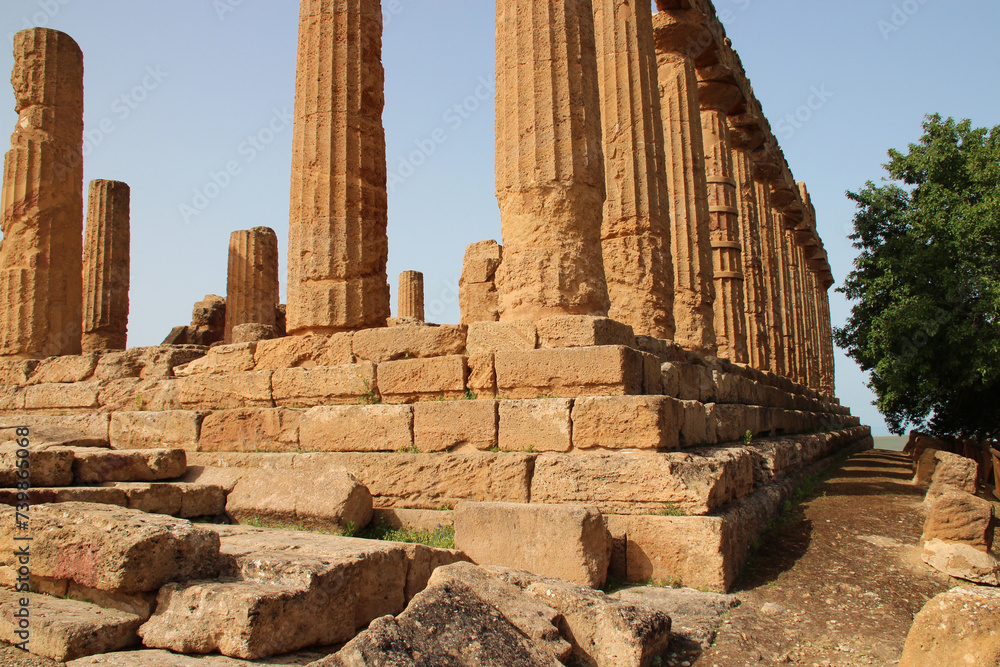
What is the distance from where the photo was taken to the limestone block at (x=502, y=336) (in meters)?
7.37

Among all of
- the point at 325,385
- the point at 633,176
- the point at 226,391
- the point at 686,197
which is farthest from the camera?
the point at 686,197

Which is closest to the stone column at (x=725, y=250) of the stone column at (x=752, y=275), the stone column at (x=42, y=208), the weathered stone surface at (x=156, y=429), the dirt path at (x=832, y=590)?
the stone column at (x=752, y=275)

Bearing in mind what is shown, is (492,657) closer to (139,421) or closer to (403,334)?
(403,334)

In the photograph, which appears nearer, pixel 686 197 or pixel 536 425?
pixel 536 425

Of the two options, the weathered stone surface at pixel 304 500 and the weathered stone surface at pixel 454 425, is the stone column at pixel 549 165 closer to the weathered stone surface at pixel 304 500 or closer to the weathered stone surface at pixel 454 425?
the weathered stone surface at pixel 454 425

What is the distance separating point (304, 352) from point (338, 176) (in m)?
2.33

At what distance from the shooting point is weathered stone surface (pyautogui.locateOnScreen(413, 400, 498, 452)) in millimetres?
7129

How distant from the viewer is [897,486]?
12.3 meters

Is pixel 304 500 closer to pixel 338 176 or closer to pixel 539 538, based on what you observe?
pixel 539 538

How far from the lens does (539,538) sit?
568cm

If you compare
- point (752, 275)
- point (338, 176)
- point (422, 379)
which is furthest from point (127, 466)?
point (752, 275)

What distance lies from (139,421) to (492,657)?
7.54 m

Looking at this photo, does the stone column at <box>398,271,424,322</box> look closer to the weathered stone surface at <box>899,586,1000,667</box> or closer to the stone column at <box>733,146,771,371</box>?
the stone column at <box>733,146,771,371</box>

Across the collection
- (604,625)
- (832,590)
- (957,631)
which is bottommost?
(832,590)
